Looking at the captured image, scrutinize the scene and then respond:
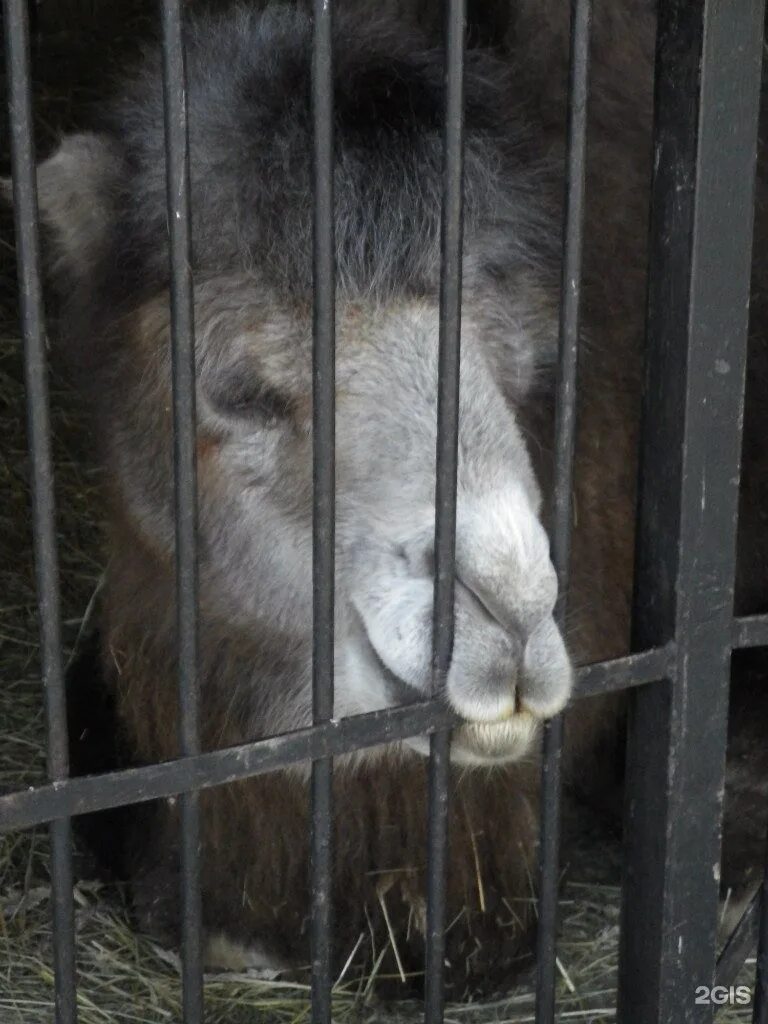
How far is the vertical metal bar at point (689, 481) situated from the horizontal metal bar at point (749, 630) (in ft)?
0.08

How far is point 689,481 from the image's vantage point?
1896 mm

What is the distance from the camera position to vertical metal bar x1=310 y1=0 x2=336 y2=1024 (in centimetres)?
162

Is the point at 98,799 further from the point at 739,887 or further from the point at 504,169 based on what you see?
the point at 739,887

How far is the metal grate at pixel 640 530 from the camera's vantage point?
5.26 ft

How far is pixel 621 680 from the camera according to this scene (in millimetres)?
1917

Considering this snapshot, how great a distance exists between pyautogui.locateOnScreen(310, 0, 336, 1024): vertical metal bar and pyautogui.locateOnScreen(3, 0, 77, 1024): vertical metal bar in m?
0.30

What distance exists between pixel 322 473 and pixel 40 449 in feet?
1.07

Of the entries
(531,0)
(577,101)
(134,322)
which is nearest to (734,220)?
(577,101)

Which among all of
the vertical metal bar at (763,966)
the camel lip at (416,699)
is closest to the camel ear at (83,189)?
the camel lip at (416,699)

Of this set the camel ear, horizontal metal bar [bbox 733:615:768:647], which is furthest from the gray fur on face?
horizontal metal bar [bbox 733:615:768:647]

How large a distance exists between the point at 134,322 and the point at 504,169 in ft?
2.36

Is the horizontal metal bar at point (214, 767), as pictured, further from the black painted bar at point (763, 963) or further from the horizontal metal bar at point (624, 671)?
the black painted bar at point (763, 963)

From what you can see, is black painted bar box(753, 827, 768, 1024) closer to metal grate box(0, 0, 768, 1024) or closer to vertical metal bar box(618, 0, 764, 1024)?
metal grate box(0, 0, 768, 1024)

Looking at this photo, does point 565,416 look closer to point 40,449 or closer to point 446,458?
point 446,458
